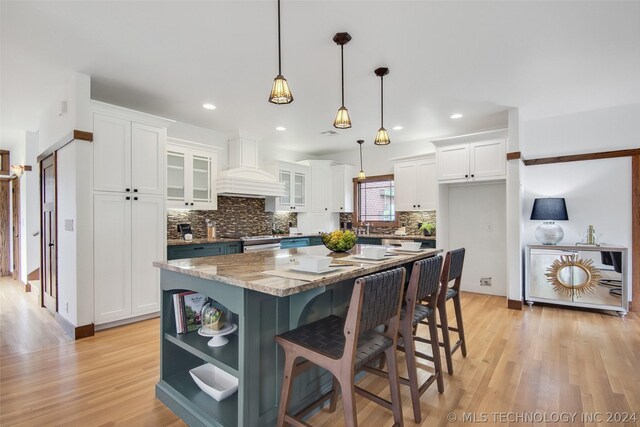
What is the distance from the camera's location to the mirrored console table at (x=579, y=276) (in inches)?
150

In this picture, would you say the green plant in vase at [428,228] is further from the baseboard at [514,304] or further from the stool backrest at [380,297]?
the stool backrest at [380,297]

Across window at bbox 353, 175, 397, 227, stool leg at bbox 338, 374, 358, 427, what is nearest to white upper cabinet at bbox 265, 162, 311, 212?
window at bbox 353, 175, 397, 227

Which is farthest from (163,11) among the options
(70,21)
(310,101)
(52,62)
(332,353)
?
(332,353)

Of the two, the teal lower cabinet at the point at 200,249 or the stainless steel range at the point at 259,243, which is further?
the stainless steel range at the point at 259,243

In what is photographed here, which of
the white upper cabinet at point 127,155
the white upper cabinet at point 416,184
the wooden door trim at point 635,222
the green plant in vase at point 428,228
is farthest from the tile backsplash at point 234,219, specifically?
the wooden door trim at point 635,222

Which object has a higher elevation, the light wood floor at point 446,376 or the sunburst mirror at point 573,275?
the sunburst mirror at point 573,275

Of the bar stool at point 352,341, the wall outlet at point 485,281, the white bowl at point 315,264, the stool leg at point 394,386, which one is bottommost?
the wall outlet at point 485,281

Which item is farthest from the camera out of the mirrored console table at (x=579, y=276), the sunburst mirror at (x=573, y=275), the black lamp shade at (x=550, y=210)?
the black lamp shade at (x=550, y=210)

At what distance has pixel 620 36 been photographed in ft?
8.28

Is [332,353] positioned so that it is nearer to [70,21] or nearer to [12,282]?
[70,21]

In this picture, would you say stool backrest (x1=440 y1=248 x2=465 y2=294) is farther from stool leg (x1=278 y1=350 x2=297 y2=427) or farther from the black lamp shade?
the black lamp shade

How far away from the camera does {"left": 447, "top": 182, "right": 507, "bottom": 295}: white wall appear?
4.91 m

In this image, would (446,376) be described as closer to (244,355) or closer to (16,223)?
(244,355)

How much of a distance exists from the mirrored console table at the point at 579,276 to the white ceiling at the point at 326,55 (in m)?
1.84
